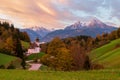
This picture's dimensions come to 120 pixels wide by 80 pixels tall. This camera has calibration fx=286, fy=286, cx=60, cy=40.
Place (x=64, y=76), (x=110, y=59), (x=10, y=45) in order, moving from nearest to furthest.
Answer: (x=64, y=76), (x=110, y=59), (x=10, y=45)

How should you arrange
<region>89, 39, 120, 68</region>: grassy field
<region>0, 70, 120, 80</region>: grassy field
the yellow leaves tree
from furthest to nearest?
the yellow leaves tree → <region>89, 39, 120, 68</region>: grassy field → <region>0, 70, 120, 80</region>: grassy field

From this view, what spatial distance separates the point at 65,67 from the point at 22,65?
29215 millimetres

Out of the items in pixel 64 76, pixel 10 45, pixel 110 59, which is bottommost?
pixel 110 59

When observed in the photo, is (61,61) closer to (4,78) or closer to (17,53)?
(17,53)

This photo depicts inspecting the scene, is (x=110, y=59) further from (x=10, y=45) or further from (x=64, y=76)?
(x=64, y=76)

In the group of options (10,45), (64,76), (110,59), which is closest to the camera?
(64,76)

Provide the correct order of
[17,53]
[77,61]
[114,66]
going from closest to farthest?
1. [114,66]
2. [77,61]
3. [17,53]

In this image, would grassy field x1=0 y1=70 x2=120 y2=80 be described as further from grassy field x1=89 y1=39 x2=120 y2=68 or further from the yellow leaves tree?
the yellow leaves tree

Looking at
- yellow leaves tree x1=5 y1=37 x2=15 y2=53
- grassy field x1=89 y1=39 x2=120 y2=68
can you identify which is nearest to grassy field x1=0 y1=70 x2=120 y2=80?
grassy field x1=89 y1=39 x2=120 y2=68

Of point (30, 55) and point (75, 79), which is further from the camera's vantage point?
point (30, 55)

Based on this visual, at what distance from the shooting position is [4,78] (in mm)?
22422

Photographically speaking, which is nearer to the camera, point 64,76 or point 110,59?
point 64,76

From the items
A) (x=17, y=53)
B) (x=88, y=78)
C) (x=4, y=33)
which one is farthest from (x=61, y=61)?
(x=4, y=33)

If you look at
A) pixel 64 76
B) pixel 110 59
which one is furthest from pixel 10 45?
pixel 64 76
